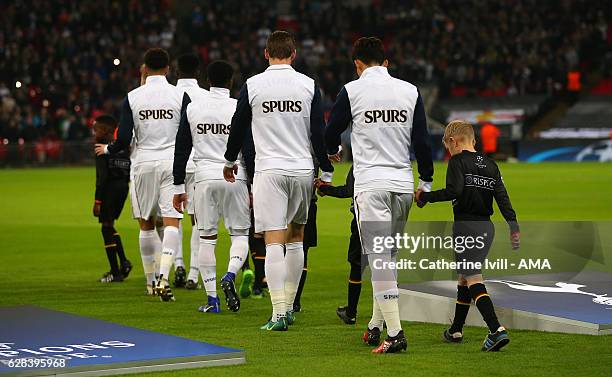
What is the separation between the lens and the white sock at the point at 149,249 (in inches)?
454

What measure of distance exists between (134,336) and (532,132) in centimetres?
3344

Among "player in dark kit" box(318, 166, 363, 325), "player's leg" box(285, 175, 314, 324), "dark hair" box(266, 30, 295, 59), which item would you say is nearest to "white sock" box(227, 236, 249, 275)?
"player's leg" box(285, 175, 314, 324)

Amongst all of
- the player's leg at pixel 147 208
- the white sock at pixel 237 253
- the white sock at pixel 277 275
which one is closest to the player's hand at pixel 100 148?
the player's leg at pixel 147 208

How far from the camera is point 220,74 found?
33.4 ft

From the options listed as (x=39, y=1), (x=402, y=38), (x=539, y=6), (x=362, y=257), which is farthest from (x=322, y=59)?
(x=362, y=257)

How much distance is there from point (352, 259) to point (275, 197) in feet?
2.80

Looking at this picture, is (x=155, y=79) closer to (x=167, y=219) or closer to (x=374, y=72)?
(x=167, y=219)

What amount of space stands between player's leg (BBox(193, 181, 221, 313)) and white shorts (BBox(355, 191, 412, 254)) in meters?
2.39

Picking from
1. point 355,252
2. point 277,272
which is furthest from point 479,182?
point 277,272

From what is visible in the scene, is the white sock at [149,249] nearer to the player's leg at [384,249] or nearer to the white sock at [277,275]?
the white sock at [277,275]

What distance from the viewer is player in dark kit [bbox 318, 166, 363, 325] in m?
8.80

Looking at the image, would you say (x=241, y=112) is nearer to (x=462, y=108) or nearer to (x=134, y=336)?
(x=134, y=336)

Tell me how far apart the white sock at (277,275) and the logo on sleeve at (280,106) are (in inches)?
39.4

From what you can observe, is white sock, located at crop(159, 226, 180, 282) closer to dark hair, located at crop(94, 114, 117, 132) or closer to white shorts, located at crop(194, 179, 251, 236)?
white shorts, located at crop(194, 179, 251, 236)
